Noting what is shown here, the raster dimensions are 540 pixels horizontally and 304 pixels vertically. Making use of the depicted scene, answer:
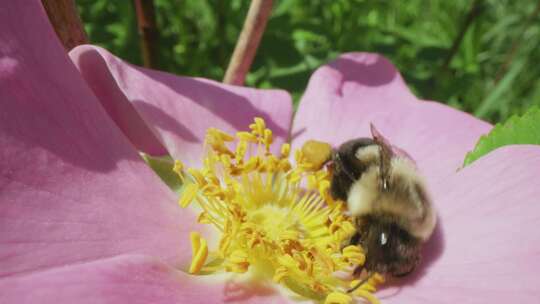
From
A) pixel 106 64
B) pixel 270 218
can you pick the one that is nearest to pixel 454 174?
pixel 270 218

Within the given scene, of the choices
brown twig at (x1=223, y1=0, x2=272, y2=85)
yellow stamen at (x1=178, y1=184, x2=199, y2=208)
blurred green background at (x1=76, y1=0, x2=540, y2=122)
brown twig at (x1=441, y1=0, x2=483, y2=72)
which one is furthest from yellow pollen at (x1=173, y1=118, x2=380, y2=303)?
Result: brown twig at (x1=441, y1=0, x2=483, y2=72)

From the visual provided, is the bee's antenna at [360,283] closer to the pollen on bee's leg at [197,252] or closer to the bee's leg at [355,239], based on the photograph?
the bee's leg at [355,239]

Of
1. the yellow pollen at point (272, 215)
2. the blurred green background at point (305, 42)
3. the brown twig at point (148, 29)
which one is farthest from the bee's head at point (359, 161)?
the blurred green background at point (305, 42)

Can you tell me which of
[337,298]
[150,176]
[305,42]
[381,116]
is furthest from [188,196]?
[305,42]

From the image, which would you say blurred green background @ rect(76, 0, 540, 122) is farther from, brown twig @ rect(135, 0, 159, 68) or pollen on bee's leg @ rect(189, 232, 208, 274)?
pollen on bee's leg @ rect(189, 232, 208, 274)

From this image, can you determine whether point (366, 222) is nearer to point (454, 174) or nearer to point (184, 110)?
point (454, 174)
